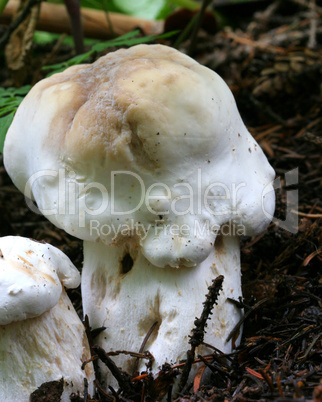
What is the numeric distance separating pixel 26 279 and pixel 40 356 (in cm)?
37

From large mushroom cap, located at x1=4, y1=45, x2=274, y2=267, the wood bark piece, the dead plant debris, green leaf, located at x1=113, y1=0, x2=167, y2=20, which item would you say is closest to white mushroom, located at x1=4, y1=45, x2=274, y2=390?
large mushroom cap, located at x1=4, y1=45, x2=274, y2=267

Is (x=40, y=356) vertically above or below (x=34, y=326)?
below

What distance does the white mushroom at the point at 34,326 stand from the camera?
1606mm

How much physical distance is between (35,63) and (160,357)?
325cm

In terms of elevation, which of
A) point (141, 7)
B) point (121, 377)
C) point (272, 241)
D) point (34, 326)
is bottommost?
Answer: point (272, 241)

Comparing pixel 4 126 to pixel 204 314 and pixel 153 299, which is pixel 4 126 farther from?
pixel 204 314

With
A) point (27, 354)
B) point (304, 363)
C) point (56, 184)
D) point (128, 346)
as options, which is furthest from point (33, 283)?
point (304, 363)

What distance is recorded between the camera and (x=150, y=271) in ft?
6.63

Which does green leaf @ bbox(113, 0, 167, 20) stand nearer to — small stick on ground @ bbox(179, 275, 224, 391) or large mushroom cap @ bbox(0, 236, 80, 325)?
large mushroom cap @ bbox(0, 236, 80, 325)

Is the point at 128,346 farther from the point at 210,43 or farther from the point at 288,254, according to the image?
the point at 210,43

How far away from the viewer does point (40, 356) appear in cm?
178

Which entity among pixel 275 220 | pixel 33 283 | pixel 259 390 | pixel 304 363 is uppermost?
pixel 33 283

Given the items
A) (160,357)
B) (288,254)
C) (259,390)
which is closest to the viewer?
(259,390)

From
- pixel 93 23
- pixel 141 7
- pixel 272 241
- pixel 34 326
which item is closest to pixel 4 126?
pixel 34 326
